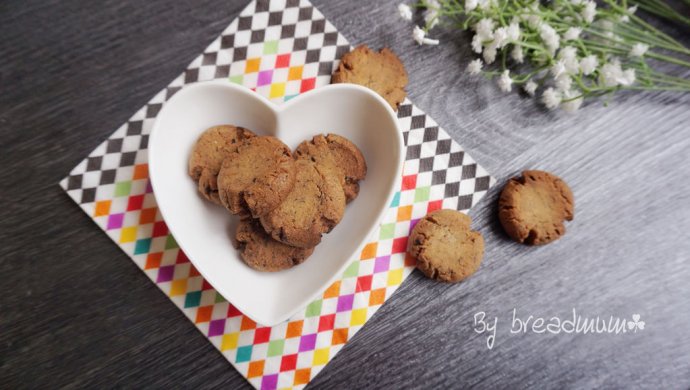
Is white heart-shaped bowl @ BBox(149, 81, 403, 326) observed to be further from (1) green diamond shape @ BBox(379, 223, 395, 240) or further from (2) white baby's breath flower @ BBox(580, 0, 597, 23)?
(2) white baby's breath flower @ BBox(580, 0, 597, 23)

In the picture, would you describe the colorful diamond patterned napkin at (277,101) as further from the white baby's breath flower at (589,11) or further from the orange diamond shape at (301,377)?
the white baby's breath flower at (589,11)

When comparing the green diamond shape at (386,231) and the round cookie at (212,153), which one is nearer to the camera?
the round cookie at (212,153)

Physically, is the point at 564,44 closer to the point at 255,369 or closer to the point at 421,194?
the point at 421,194

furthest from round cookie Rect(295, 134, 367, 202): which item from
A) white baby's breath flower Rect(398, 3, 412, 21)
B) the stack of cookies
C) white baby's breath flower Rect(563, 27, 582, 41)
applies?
white baby's breath flower Rect(563, 27, 582, 41)

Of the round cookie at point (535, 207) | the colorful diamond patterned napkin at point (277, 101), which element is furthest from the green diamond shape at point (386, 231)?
the round cookie at point (535, 207)

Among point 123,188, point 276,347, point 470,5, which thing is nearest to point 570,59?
point 470,5
